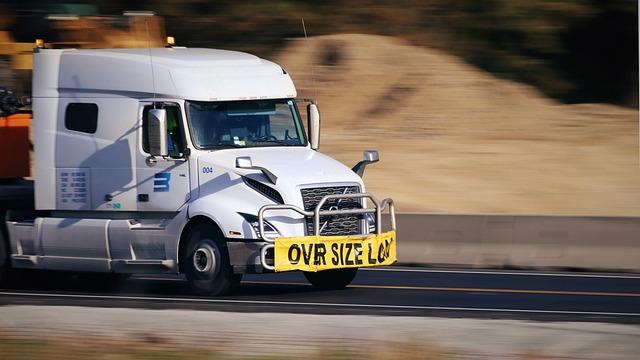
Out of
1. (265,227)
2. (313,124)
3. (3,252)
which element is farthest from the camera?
(3,252)

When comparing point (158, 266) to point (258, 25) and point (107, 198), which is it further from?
point (258, 25)

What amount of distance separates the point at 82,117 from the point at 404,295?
14.3 feet

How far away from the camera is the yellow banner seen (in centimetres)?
1388

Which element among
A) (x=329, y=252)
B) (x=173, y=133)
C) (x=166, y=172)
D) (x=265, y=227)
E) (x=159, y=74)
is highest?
(x=159, y=74)

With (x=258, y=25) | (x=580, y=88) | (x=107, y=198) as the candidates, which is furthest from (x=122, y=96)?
(x=580, y=88)

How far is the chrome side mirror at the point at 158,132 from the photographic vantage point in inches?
571

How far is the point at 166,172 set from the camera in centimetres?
1477

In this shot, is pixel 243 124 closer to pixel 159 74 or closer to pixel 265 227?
pixel 159 74

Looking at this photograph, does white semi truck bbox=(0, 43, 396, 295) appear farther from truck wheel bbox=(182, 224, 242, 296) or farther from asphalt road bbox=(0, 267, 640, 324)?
asphalt road bbox=(0, 267, 640, 324)

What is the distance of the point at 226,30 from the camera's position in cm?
3041

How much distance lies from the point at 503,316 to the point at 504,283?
11.6ft

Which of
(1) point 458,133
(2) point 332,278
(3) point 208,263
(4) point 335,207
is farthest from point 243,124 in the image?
(1) point 458,133

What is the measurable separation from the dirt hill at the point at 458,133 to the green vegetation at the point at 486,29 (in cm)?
87

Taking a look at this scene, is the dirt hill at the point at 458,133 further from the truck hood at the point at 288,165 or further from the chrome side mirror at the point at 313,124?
the truck hood at the point at 288,165
